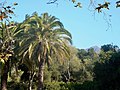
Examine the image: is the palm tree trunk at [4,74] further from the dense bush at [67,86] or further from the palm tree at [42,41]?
the dense bush at [67,86]

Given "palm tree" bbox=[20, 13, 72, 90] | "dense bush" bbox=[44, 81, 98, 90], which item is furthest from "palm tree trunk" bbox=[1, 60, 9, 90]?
"dense bush" bbox=[44, 81, 98, 90]

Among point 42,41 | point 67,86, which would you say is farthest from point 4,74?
point 67,86

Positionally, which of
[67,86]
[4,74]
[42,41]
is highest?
[42,41]

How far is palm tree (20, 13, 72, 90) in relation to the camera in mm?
35156

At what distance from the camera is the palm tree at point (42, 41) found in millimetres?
35156

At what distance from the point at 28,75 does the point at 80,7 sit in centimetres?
4806

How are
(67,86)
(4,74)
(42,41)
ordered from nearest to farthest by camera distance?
(42,41)
(4,74)
(67,86)

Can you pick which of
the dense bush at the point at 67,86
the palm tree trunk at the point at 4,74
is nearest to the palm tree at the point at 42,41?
the palm tree trunk at the point at 4,74

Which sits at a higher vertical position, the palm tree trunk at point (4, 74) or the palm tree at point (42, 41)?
the palm tree at point (42, 41)

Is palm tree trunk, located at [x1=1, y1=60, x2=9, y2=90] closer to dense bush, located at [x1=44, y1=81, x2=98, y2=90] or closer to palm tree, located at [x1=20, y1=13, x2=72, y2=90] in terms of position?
palm tree, located at [x1=20, y1=13, x2=72, y2=90]

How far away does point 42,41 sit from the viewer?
116 feet

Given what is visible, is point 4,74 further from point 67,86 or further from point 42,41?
point 67,86

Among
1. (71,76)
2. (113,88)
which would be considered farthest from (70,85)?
(71,76)

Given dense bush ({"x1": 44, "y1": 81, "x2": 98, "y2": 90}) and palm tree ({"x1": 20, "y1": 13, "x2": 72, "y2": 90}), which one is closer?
palm tree ({"x1": 20, "y1": 13, "x2": 72, "y2": 90})
